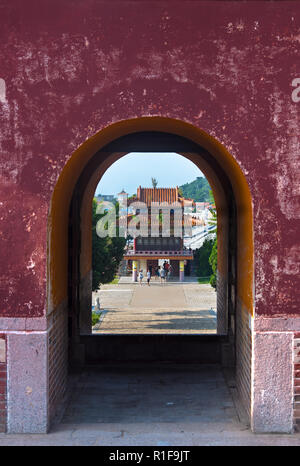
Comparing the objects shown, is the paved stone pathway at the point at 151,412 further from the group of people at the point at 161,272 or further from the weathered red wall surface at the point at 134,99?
the group of people at the point at 161,272

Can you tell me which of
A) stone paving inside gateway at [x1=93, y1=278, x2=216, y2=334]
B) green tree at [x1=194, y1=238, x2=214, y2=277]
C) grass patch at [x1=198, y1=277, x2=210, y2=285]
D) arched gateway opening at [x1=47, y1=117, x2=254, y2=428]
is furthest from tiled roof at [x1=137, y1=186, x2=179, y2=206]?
arched gateway opening at [x1=47, y1=117, x2=254, y2=428]

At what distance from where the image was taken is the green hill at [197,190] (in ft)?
380

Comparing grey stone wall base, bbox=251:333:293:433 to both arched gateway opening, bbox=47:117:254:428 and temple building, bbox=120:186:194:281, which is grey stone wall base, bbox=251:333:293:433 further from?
temple building, bbox=120:186:194:281

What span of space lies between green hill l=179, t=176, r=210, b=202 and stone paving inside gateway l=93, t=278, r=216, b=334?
8478 cm

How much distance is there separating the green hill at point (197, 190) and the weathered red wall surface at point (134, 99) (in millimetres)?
108282

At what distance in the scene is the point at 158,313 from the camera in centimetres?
1952

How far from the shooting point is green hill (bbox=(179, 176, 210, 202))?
115688 mm

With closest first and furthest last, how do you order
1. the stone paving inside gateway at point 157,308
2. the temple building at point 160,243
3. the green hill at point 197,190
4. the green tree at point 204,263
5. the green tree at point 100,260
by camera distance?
the green tree at point 100,260 → the stone paving inside gateway at point 157,308 → the temple building at point 160,243 → the green tree at point 204,263 → the green hill at point 197,190

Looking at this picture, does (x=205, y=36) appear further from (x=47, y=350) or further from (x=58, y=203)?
(x=47, y=350)

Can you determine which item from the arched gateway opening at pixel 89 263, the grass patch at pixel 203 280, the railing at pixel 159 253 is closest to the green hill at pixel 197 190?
the grass patch at pixel 203 280

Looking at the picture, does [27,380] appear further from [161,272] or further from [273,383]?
[161,272]

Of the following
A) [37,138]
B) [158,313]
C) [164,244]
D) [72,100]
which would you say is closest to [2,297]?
[37,138]

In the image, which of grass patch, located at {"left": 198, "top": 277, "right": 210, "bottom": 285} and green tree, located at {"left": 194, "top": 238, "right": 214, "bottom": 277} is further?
green tree, located at {"left": 194, "top": 238, "right": 214, "bottom": 277}

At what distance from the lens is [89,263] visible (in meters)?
7.85
